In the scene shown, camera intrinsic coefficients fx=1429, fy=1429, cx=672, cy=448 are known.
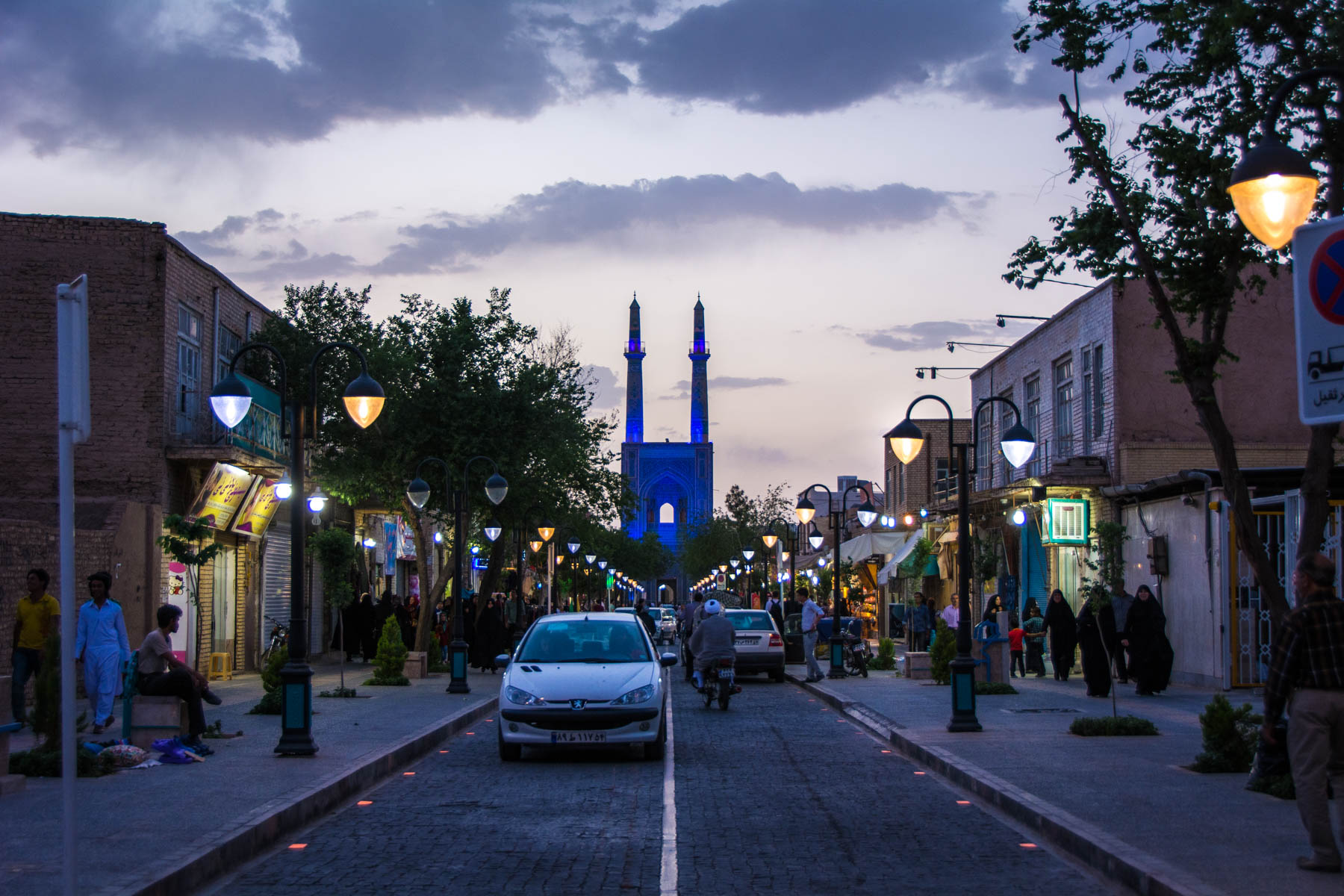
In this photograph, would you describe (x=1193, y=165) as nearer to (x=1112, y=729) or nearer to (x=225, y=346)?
(x=1112, y=729)

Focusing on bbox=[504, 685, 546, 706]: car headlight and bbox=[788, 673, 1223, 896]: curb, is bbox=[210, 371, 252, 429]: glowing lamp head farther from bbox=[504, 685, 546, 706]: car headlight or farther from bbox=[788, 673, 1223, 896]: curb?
bbox=[788, 673, 1223, 896]: curb

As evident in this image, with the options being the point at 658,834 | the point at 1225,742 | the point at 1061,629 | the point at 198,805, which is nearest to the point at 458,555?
the point at 1061,629

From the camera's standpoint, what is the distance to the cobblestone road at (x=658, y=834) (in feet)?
27.1

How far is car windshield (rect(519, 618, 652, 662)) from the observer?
15727 mm

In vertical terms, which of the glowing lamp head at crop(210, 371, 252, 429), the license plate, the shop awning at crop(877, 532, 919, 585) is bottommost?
the license plate

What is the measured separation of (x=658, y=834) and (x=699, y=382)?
123857mm

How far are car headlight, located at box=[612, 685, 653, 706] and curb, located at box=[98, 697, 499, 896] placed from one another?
229 cm

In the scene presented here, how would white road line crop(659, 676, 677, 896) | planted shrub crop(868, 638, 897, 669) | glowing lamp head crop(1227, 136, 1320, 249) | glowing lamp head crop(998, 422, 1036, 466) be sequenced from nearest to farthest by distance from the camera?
glowing lamp head crop(1227, 136, 1320, 249), white road line crop(659, 676, 677, 896), glowing lamp head crop(998, 422, 1036, 466), planted shrub crop(868, 638, 897, 669)

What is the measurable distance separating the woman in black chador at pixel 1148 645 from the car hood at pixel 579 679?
10.2 metres

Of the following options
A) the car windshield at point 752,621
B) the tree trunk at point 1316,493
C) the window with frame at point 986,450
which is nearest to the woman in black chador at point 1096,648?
the car windshield at point 752,621

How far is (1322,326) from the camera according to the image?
5.86 meters

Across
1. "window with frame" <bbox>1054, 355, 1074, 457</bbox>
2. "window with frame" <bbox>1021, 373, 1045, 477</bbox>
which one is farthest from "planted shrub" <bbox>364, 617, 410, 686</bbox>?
"window with frame" <bbox>1021, 373, 1045, 477</bbox>

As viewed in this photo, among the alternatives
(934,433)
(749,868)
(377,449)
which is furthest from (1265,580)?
(934,433)

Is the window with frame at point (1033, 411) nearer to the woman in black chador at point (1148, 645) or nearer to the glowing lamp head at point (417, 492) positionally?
the woman in black chador at point (1148, 645)
